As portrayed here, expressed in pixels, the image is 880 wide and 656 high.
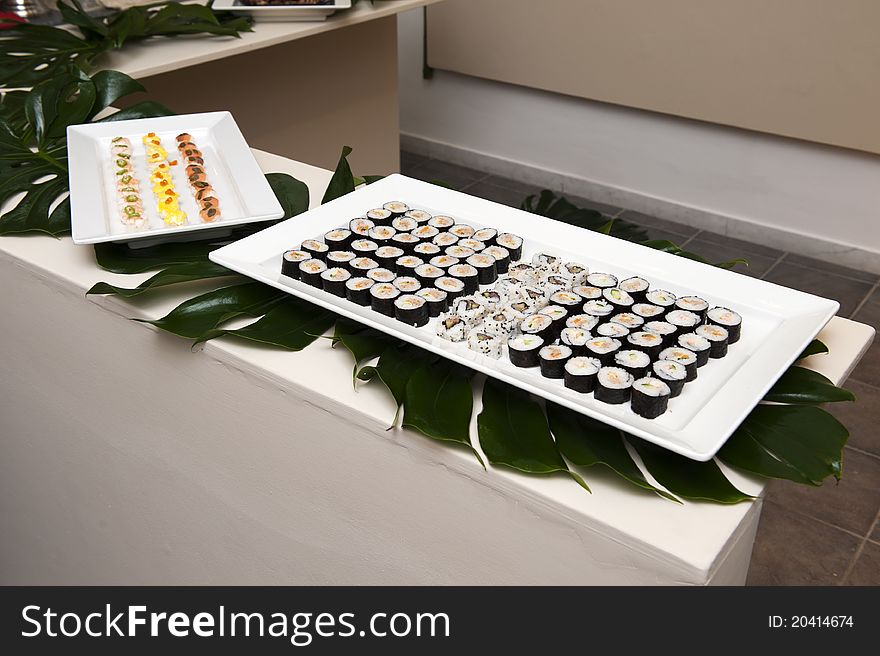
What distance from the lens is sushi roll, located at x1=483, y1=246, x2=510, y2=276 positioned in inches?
40.1

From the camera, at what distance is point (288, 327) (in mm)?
973

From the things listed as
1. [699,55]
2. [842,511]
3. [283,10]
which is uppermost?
[283,10]

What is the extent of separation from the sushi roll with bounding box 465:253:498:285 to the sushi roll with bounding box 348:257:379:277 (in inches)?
4.3

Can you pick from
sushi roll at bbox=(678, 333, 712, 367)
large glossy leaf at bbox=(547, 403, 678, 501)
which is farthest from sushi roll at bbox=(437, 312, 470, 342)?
sushi roll at bbox=(678, 333, 712, 367)

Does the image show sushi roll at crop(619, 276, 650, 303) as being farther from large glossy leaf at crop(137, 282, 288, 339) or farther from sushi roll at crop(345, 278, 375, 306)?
large glossy leaf at crop(137, 282, 288, 339)

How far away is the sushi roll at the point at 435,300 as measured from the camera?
0.92m

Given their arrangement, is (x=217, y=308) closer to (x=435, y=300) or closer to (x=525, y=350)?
(x=435, y=300)

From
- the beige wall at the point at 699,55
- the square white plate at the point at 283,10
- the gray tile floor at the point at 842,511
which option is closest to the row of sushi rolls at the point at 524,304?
the gray tile floor at the point at 842,511

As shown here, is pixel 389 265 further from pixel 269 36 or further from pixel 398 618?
pixel 269 36

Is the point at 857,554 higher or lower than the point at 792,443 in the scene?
lower

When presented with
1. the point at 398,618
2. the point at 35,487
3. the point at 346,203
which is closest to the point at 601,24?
the point at 346,203

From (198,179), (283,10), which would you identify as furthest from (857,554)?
(283,10)

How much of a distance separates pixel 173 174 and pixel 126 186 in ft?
0.25

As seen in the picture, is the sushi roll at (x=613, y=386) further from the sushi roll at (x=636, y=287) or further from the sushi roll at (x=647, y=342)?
the sushi roll at (x=636, y=287)
